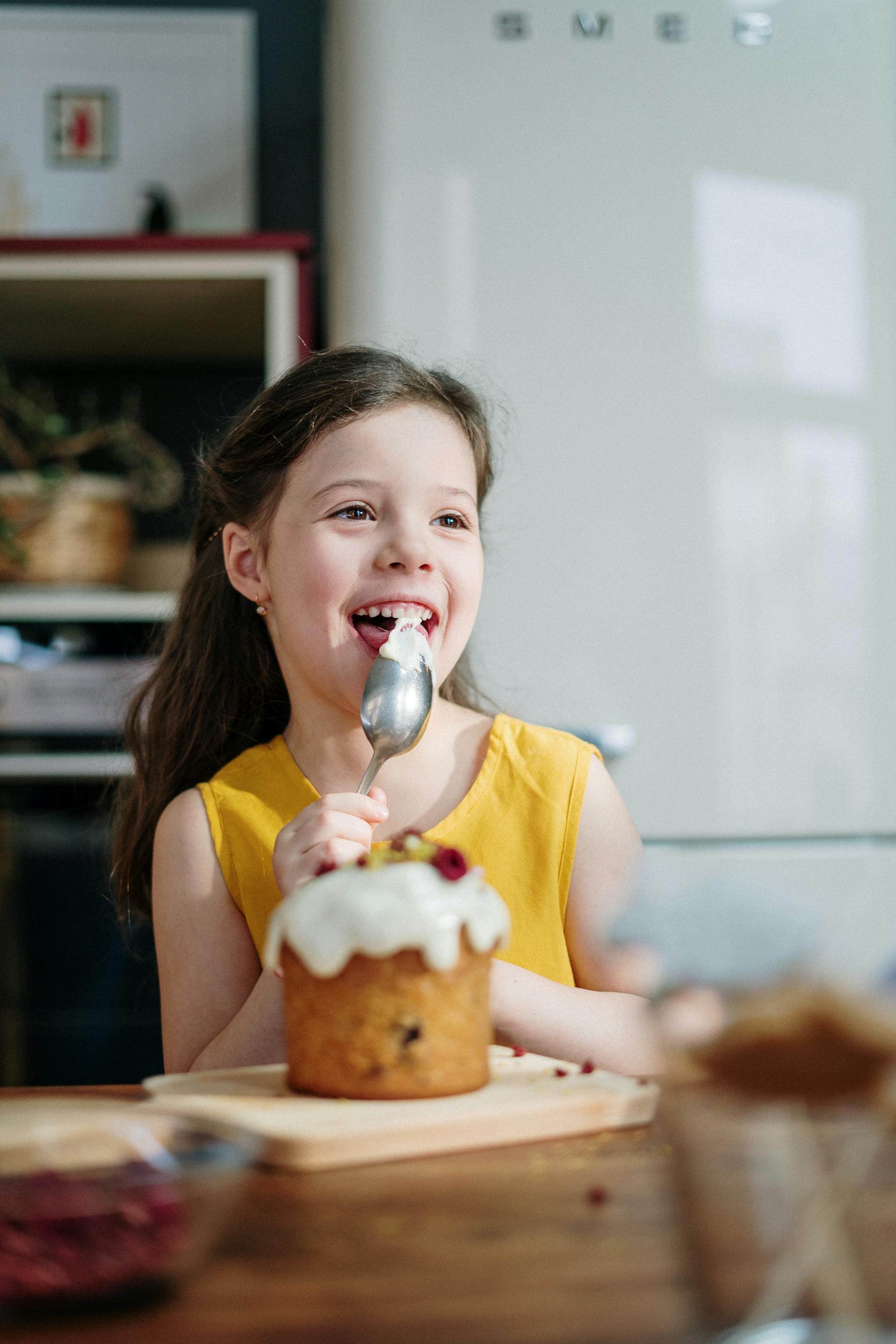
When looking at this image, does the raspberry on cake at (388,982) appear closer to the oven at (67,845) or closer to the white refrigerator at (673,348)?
the white refrigerator at (673,348)

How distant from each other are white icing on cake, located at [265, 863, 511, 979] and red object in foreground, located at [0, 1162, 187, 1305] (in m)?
0.15

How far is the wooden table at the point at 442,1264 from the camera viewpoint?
334 millimetres

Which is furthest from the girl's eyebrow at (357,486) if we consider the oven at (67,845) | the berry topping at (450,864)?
the oven at (67,845)

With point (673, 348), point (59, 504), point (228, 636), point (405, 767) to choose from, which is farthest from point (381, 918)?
point (59, 504)

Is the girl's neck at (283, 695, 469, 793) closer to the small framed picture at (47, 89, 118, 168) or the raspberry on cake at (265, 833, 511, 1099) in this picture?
the raspberry on cake at (265, 833, 511, 1099)

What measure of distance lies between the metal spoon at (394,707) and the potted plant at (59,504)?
1.16m


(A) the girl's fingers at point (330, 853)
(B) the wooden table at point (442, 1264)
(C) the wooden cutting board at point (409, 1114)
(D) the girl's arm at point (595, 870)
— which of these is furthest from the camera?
(D) the girl's arm at point (595, 870)

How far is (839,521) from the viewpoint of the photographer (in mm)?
1569

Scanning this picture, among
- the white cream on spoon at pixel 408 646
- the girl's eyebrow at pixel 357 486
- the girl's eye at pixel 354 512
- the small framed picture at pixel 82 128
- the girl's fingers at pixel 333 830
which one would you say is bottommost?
the girl's fingers at pixel 333 830

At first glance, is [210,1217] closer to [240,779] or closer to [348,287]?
[240,779]

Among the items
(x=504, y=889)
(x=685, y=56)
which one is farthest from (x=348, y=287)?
(x=504, y=889)

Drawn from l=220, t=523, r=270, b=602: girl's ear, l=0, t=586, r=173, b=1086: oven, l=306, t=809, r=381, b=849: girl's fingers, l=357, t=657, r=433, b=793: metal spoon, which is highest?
l=220, t=523, r=270, b=602: girl's ear

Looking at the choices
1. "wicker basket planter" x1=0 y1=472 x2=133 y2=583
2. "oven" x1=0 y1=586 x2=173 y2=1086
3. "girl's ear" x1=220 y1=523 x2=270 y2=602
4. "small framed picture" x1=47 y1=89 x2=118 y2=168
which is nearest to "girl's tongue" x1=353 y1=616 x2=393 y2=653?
"girl's ear" x1=220 y1=523 x2=270 y2=602

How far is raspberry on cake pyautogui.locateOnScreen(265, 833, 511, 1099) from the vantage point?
1.72ft
